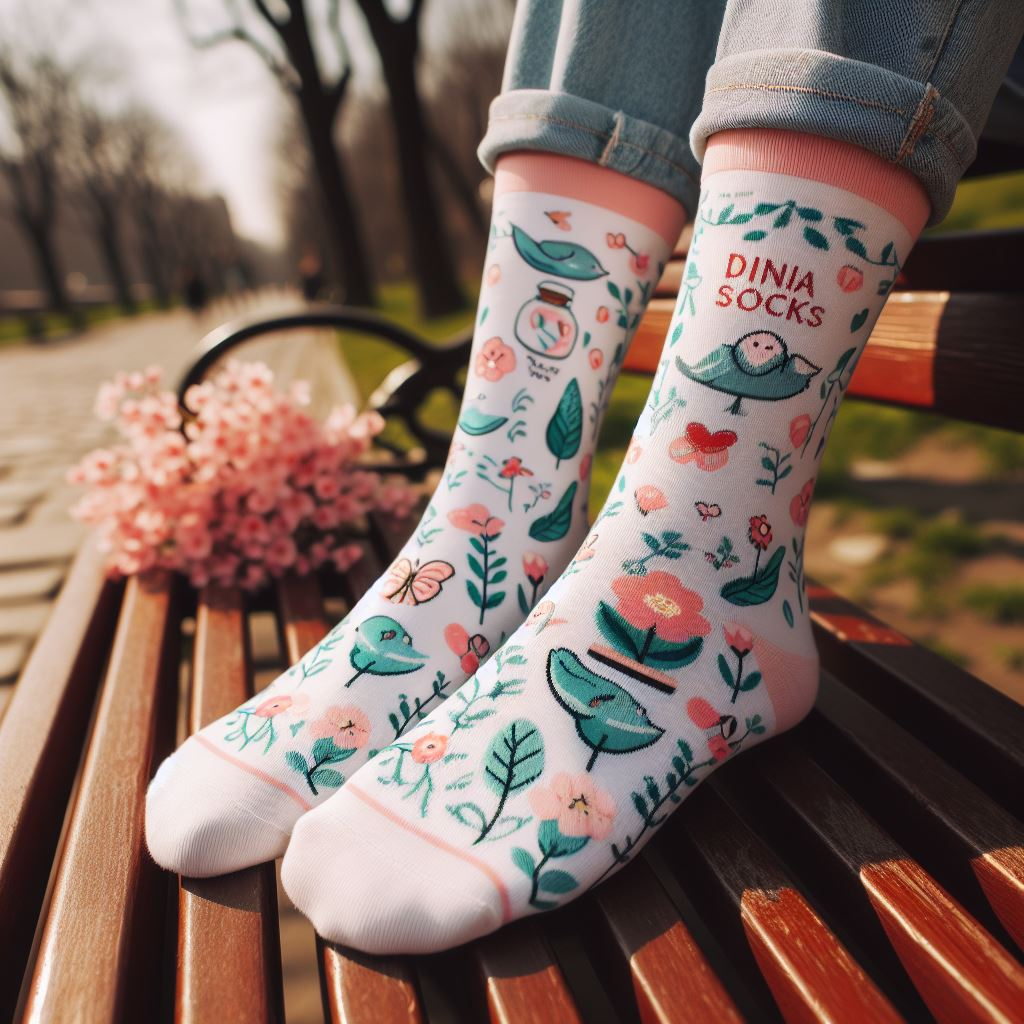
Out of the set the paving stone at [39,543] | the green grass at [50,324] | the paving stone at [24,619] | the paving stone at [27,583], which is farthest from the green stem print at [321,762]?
the green grass at [50,324]

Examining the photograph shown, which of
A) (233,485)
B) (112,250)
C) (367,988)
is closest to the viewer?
(367,988)

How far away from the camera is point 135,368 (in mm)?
10172

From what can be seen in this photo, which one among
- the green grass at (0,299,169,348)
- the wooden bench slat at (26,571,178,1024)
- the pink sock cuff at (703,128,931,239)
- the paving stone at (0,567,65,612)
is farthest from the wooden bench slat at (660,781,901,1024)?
the green grass at (0,299,169,348)

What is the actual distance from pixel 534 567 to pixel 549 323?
0.27 meters

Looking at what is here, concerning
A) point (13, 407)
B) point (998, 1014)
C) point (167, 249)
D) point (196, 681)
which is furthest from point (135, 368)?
point (167, 249)

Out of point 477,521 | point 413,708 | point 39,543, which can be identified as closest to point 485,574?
point 477,521

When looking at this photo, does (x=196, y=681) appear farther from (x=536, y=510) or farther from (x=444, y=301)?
(x=444, y=301)

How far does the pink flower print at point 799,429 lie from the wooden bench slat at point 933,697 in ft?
1.02

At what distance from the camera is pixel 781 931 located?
2.02ft

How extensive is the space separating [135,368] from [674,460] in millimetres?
10599

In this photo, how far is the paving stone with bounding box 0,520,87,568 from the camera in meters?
2.67

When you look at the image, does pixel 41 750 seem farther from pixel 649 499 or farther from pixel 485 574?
pixel 649 499

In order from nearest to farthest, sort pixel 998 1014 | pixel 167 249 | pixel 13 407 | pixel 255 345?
pixel 998 1014
pixel 13 407
pixel 255 345
pixel 167 249

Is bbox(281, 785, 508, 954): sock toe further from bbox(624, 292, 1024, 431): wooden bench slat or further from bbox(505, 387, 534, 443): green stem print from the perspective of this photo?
bbox(624, 292, 1024, 431): wooden bench slat
